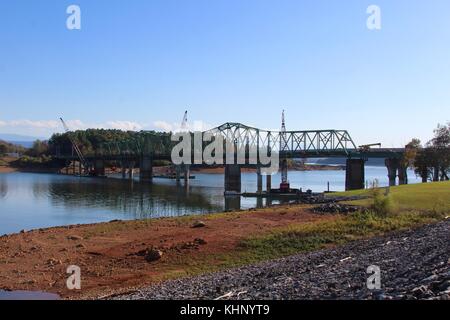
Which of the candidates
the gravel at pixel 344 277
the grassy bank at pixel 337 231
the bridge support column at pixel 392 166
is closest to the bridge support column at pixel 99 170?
the bridge support column at pixel 392 166

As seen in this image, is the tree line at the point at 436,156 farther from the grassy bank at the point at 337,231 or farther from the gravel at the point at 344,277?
the gravel at the point at 344,277

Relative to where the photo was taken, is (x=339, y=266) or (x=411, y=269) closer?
(x=411, y=269)

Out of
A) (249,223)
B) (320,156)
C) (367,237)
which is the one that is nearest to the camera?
(367,237)

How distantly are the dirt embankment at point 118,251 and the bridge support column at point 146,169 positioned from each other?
12917cm

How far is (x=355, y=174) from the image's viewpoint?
378 feet

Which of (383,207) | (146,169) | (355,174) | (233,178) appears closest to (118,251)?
(383,207)

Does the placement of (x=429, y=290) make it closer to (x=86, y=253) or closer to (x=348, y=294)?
(x=348, y=294)

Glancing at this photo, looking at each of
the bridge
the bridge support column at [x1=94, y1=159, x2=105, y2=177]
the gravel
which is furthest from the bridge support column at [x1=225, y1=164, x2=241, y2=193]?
the gravel

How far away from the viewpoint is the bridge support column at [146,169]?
166 meters

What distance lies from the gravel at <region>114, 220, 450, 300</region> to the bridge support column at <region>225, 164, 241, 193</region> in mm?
89593

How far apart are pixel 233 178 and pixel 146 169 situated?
61.1 meters

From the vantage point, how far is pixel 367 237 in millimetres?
25359
